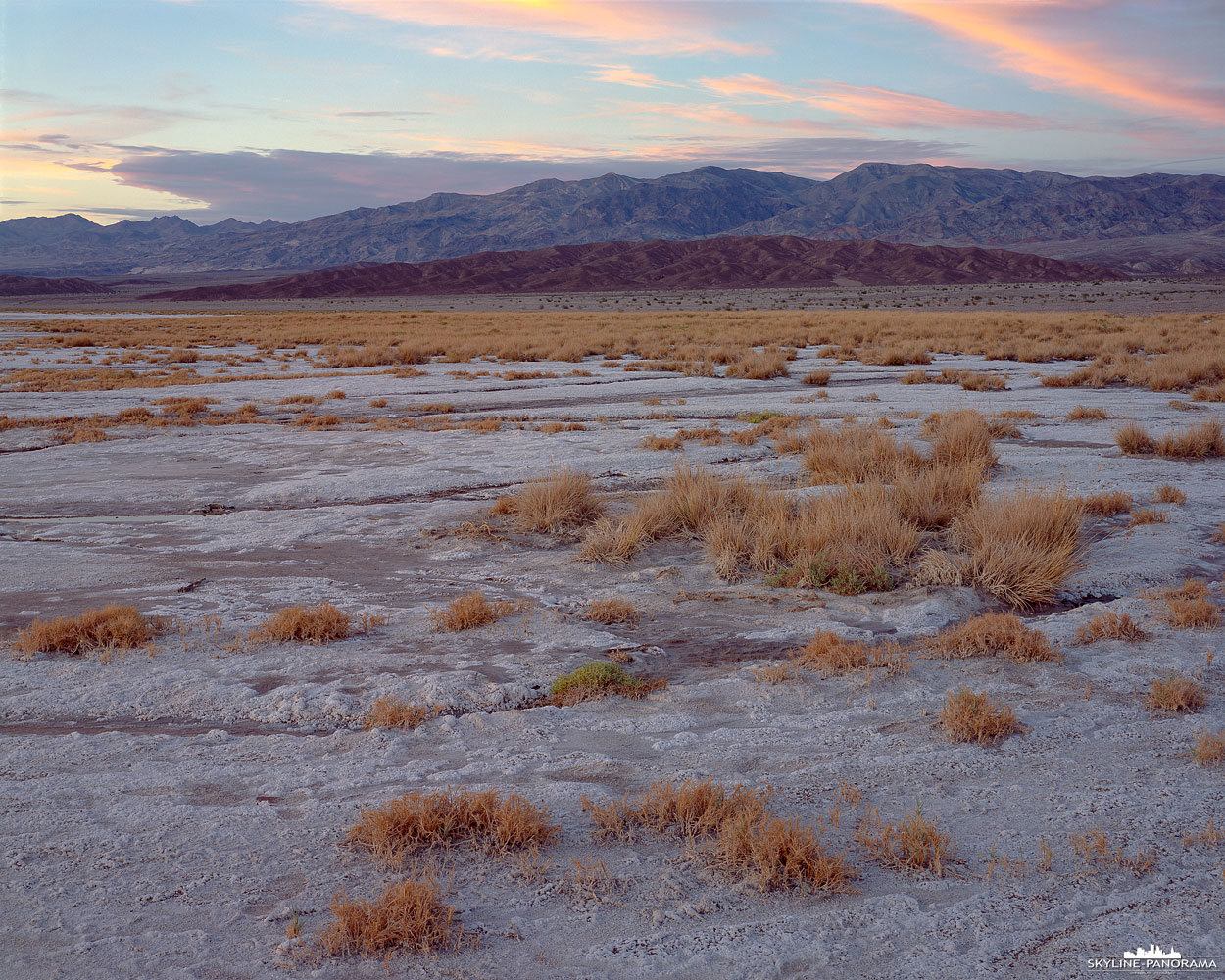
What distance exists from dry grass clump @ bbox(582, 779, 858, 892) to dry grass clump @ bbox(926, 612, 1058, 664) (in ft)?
7.31

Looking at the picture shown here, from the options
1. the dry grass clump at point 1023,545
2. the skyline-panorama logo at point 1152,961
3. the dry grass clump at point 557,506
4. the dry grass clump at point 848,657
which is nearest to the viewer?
the skyline-panorama logo at point 1152,961

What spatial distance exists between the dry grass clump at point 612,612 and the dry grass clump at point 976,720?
230 centimetres

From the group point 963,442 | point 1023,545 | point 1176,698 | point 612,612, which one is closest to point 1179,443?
point 963,442

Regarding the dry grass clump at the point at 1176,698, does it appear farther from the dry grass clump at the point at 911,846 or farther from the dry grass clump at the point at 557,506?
the dry grass clump at the point at 557,506

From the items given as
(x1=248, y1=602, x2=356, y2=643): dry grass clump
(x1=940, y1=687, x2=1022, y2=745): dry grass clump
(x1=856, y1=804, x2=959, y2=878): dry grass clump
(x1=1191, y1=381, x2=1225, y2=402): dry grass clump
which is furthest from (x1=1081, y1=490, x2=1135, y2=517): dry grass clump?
(x1=1191, y1=381, x2=1225, y2=402): dry grass clump

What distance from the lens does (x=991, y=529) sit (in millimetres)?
6902

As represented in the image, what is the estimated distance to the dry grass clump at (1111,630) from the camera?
18.1ft

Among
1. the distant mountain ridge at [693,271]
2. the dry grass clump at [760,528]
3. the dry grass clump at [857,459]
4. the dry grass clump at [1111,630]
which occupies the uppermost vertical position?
the distant mountain ridge at [693,271]

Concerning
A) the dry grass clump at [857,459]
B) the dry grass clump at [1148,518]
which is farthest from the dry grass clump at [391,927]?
the dry grass clump at [1148,518]

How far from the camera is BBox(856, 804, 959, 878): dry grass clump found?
3332mm

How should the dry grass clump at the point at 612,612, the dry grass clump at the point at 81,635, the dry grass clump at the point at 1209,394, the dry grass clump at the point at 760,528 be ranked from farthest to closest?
the dry grass clump at the point at 1209,394
the dry grass clump at the point at 760,528
the dry grass clump at the point at 612,612
the dry grass clump at the point at 81,635

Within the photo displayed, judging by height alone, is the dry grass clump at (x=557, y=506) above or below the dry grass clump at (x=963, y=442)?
below

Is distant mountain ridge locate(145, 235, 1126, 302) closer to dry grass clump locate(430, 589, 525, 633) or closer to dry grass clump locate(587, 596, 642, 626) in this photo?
dry grass clump locate(587, 596, 642, 626)

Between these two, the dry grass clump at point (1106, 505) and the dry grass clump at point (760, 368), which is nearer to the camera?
the dry grass clump at point (1106, 505)
